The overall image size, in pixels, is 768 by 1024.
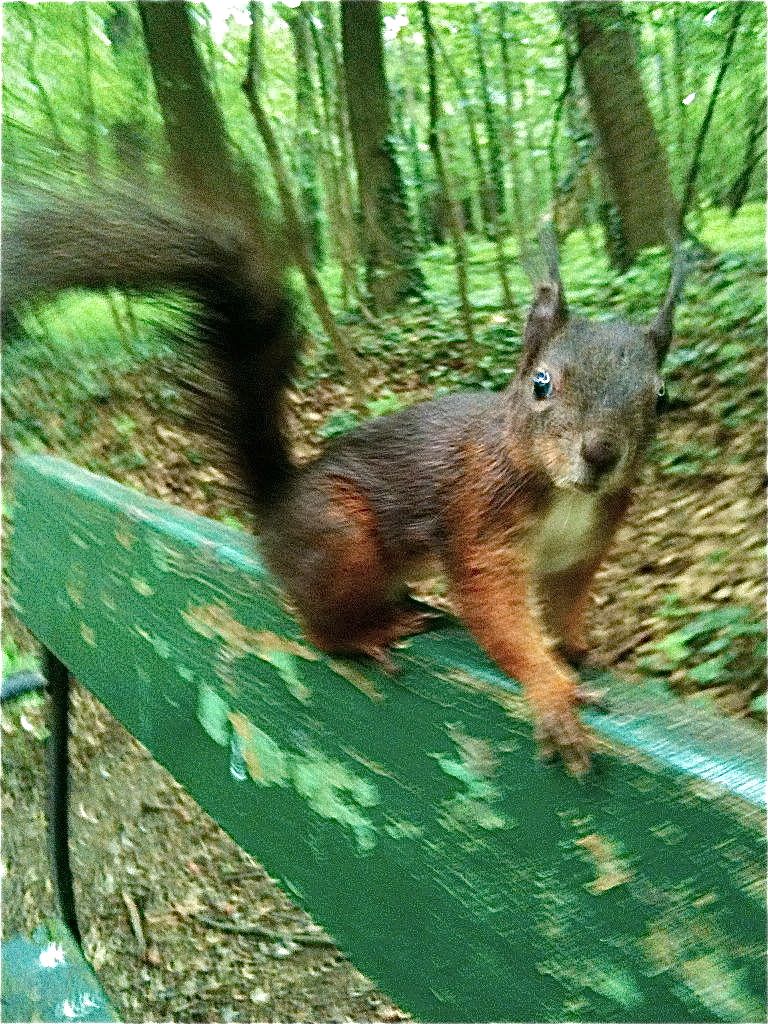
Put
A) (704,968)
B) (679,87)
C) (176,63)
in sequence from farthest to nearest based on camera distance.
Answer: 1. (679,87)
2. (176,63)
3. (704,968)

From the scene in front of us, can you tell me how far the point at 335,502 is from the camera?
1.30 meters

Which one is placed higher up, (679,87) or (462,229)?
(679,87)

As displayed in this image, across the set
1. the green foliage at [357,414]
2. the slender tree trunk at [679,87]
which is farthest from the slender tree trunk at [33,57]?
the slender tree trunk at [679,87]

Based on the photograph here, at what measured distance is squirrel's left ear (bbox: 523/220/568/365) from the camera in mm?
1169

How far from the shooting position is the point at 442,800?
803 mm

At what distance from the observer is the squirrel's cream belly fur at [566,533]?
1216 millimetres

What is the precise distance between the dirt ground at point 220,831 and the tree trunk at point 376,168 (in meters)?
2.18

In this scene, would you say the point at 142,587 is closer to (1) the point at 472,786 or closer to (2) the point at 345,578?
(2) the point at 345,578

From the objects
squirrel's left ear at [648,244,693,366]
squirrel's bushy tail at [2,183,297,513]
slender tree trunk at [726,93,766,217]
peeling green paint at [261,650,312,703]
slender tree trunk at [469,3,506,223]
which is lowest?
peeling green paint at [261,650,312,703]

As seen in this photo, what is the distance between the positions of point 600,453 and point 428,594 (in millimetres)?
1647

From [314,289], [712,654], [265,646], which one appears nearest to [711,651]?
[712,654]

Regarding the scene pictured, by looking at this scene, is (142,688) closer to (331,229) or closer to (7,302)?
(7,302)

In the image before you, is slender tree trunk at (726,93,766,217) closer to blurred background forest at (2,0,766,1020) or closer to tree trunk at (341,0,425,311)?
blurred background forest at (2,0,766,1020)

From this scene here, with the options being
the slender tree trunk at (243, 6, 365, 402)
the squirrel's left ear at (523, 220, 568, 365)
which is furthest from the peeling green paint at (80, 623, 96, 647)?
the slender tree trunk at (243, 6, 365, 402)
